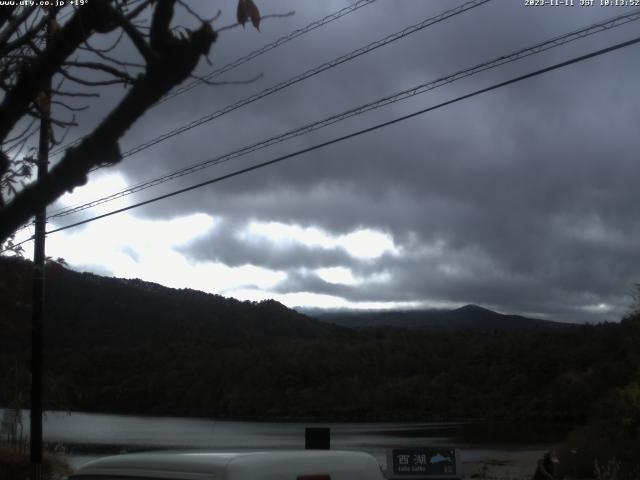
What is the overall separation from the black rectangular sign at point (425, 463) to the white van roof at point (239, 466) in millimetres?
7636

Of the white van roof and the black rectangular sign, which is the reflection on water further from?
the white van roof

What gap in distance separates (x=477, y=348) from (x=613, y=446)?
261ft

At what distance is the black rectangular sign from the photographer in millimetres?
12227

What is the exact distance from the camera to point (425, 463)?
40.2 ft

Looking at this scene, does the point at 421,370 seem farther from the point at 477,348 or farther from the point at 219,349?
the point at 219,349

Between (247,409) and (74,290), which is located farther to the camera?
(247,409)

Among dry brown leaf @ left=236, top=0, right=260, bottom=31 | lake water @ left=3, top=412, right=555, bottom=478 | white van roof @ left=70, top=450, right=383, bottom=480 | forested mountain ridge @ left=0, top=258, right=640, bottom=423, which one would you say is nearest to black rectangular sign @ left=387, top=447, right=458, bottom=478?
white van roof @ left=70, top=450, right=383, bottom=480

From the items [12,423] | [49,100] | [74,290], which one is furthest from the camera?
[74,290]

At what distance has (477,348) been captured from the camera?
105938mm

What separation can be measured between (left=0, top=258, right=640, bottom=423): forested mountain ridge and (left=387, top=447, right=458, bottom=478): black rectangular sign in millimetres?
57380

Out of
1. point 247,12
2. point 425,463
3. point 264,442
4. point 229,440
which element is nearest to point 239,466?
point 247,12

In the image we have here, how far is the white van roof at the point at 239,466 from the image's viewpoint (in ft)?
13.4

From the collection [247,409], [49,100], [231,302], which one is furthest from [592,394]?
[49,100]

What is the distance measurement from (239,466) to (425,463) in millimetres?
8599
